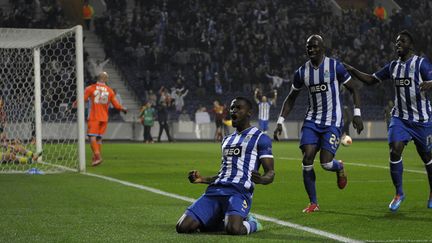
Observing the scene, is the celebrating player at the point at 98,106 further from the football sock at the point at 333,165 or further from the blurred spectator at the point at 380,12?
the blurred spectator at the point at 380,12

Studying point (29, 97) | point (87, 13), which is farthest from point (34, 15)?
point (29, 97)

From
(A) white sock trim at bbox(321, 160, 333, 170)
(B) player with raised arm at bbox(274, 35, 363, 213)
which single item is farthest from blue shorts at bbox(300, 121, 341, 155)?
(A) white sock trim at bbox(321, 160, 333, 170)

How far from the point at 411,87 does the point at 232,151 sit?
298 cm

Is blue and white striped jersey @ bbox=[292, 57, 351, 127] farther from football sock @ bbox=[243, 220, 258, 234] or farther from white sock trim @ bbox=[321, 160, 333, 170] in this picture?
football sock @ bbox=[243, 220, 258, 234]

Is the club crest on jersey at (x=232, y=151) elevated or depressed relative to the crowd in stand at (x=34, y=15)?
depressed

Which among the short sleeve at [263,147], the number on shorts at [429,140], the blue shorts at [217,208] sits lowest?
the blue shorts at [217,208]

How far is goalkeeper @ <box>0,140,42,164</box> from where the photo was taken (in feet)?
62.2

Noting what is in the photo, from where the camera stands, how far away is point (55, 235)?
7754mm

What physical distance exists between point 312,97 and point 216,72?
29568 millimetres

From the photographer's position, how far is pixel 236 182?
26.3ft

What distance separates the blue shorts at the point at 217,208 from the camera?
7.80 m

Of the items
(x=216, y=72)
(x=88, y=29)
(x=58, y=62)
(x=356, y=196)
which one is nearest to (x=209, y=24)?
(x=216, y=72)

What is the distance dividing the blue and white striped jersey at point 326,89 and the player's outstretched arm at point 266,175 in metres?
2.17

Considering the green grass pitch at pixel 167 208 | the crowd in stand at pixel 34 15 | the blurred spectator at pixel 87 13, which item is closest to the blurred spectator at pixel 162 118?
the crowd in stand at pixel 34 15
